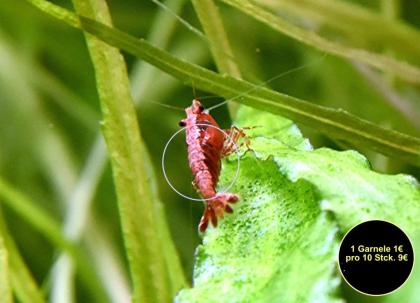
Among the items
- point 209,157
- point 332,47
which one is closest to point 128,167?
point 209,157

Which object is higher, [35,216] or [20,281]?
[35,216]

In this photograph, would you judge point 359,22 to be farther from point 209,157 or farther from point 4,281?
point 4,281

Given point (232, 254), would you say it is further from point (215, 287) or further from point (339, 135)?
point (339, 135)

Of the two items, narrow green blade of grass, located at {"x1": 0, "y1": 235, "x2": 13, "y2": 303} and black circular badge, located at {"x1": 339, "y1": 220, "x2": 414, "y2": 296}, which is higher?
narrow green blade of grass, located at {"x1": 0, "y1": 235, "x2": 13, "y2": 303}

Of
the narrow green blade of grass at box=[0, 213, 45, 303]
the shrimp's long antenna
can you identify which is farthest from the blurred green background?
the narrow green blade of grass at box=[0, 213, 45, 303]

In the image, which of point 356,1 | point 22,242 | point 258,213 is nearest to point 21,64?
point 22,242

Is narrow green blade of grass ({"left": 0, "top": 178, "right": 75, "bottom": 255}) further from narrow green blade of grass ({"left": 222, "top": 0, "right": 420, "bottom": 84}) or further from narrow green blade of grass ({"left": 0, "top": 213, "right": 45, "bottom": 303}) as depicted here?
narrow green blade of grass ({"left": 222, "top": 0, "right": 420, "bottom": 84})

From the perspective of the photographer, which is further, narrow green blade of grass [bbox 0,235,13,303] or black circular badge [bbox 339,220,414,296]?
narrow green blade of grass [bbox 0,235,13,303]
